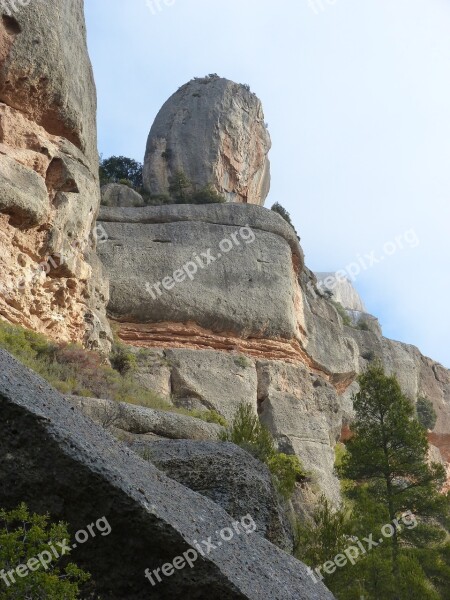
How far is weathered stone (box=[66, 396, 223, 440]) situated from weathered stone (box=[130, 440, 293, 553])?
10.8ft

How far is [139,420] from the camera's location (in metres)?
13.8

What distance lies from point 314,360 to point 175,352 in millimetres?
6139

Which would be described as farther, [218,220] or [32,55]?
[218,220]

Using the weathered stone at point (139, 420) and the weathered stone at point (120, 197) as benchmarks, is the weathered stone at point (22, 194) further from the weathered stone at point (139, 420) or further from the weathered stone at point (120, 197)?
the weathered stone at point (120, 197)

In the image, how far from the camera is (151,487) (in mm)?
6766

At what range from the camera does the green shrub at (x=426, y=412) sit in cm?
3866

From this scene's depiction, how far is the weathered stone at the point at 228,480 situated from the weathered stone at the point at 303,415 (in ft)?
39.8

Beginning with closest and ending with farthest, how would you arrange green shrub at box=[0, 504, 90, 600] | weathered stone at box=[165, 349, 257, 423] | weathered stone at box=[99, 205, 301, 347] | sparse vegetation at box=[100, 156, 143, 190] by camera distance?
green shrub at box=[0, 504, 90, 600]
weathered stone at box=[165, 349, 257, 423]
weathered stone at box=[99, 205, 301, 347]
sparse vegetation at box=[100, 156, 143, 190]

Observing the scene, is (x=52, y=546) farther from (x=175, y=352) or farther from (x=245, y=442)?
(x=175, y=352)

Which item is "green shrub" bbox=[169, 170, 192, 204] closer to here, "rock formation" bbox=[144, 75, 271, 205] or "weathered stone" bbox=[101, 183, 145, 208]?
"rock formation" bbox=[144, 75, 271, 205]

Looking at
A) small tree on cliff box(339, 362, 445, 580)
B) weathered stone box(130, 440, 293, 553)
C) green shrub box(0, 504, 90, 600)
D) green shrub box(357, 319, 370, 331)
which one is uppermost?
green shrub box(357, 319, 370, 331)

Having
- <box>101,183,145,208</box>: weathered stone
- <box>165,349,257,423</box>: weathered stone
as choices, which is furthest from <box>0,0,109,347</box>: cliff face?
<box>101,183,145,208</box>: weathered stone

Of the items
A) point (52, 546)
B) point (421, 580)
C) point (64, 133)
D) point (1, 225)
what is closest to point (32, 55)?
point (64, 133)

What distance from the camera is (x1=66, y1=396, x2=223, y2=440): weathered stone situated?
13242 mm
